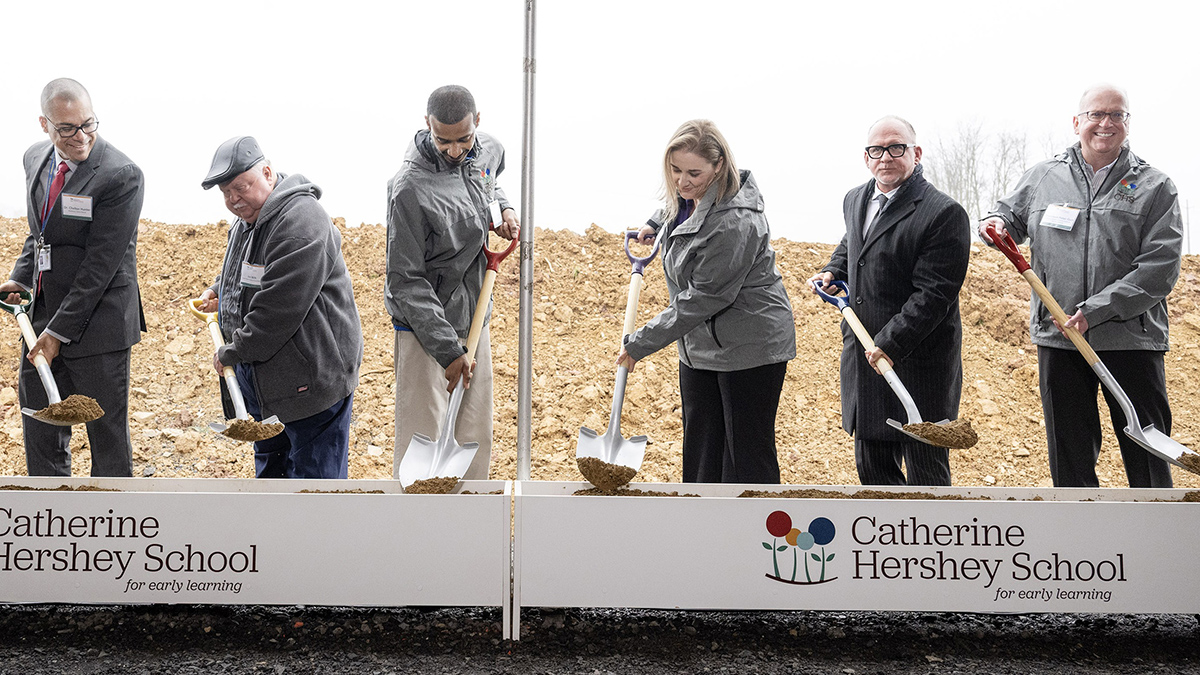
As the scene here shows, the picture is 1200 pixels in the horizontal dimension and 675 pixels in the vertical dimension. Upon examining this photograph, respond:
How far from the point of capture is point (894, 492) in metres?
2.40

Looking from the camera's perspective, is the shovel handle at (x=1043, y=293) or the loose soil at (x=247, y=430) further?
the shovel handle at (x=1043, y=293)

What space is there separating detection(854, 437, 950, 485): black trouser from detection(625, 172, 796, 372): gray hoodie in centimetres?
45

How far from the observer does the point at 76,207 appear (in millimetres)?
2877

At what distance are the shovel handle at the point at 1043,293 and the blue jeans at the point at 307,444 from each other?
215 centimetres

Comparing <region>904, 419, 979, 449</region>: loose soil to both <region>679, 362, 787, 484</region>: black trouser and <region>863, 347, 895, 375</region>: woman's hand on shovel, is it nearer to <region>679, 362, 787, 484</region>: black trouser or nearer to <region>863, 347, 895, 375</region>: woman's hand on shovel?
<region>863, 347, 895, 375</region>: woman's hand on shovel

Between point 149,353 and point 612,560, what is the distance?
450 cm

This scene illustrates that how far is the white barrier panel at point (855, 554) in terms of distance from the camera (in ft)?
7.16

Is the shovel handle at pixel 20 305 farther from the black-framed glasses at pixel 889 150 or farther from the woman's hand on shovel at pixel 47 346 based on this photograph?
the black-framed glasses at pixel 889 150

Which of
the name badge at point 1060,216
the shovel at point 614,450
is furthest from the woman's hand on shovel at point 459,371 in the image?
the name badge at point 1060,216

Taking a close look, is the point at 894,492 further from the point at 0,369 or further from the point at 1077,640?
the point at 0,369

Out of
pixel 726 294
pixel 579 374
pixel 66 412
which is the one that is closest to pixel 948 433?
pixel 726 294

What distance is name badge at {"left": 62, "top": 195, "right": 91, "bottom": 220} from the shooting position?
287cm

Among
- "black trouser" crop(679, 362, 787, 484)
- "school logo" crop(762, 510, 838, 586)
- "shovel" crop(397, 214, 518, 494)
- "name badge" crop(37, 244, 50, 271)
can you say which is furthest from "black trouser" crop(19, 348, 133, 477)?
"school logo" crop(762, 510, 838, 586)

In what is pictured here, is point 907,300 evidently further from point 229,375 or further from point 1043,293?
point 229,375
